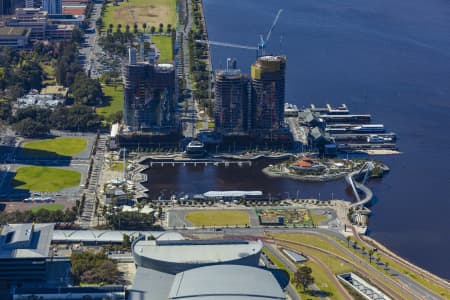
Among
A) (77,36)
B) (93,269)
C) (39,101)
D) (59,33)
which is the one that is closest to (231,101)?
(39,101)

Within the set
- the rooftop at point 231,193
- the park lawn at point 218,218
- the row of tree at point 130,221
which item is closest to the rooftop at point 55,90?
the rooftop at point 231,193

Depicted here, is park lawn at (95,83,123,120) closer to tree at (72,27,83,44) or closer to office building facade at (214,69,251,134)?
office building facade at (214,69,251,134)

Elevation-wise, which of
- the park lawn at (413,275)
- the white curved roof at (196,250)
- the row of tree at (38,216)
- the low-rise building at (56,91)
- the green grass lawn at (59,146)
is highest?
the low-rise building at (56,91)

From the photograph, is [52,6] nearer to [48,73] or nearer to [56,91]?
[48,73]

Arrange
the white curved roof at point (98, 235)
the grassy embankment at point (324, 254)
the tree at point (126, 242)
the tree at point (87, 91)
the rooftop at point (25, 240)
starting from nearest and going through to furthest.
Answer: the rooftop at point (25, 240) → the grassy embankment at point (324, 254) → the tree at point (126, 242) → the white curved roof at point (98, 235) → the tree at point (87, 91)

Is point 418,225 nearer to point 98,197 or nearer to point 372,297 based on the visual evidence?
point 372,297

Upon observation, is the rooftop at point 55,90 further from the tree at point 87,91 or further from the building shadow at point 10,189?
the building shadow at point 10,189

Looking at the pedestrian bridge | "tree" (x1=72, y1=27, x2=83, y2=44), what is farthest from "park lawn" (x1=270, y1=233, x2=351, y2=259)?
"tree" (x1=72, y1=27, x2=83, y2=44)
